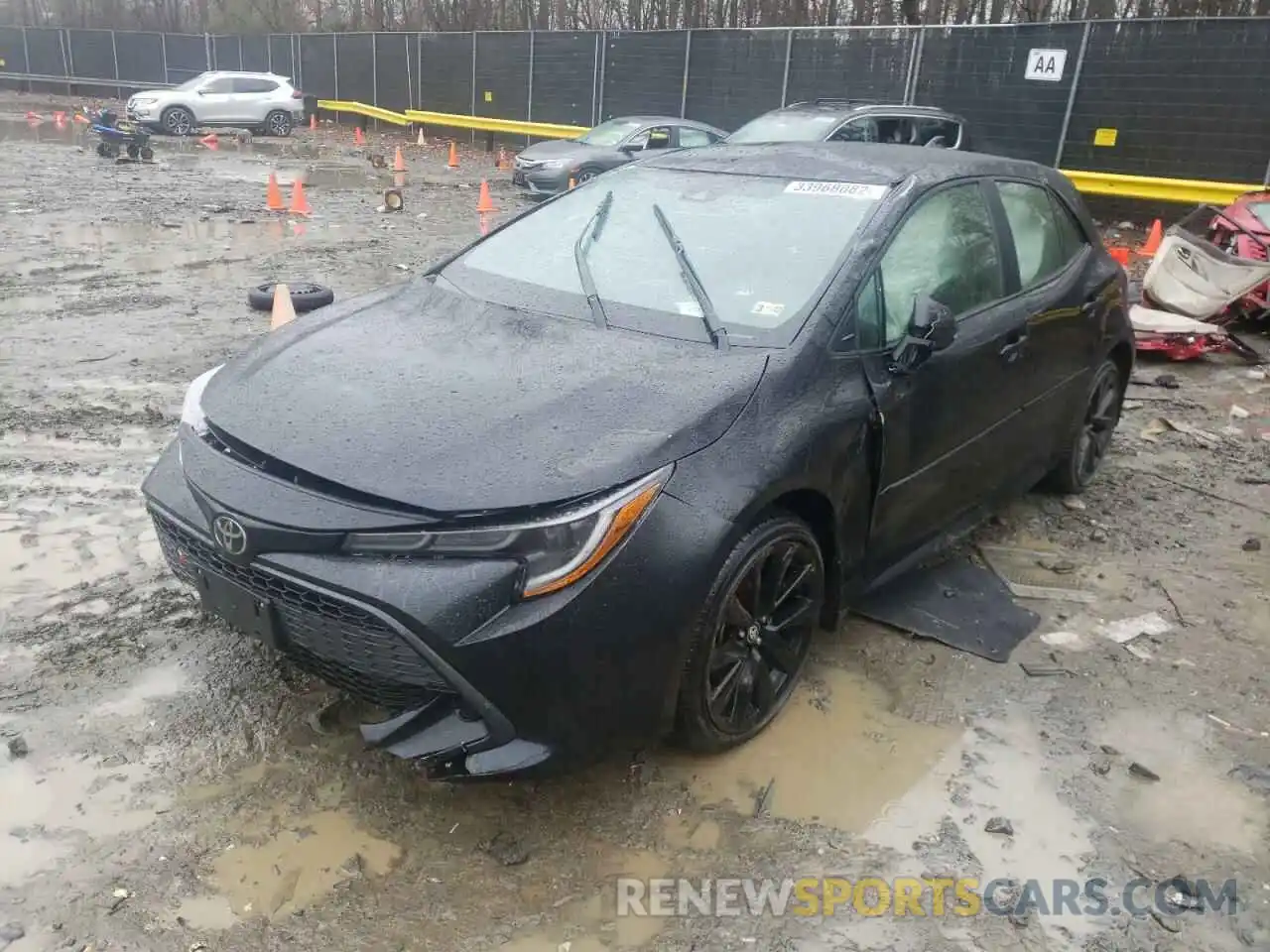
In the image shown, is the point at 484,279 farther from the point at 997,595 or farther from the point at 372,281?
the point at 372,281

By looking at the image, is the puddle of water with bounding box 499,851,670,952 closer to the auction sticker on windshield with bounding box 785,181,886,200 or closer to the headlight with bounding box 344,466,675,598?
the headlight with bounding box 344,466,675,598

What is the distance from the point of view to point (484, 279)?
369 centimetres

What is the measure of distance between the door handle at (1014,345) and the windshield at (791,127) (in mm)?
7624

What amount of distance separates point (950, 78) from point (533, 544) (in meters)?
15.6

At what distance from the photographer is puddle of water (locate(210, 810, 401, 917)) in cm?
245

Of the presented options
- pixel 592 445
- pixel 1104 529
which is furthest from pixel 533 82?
pixel 592 445

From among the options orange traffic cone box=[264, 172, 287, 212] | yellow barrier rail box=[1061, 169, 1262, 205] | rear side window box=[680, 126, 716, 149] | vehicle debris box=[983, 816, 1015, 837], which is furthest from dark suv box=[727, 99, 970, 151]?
vehicle debris box=[983, 816, 1015, 837]

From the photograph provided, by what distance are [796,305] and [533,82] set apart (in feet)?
74.6

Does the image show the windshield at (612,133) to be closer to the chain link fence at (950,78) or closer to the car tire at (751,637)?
the chain link fence at (950,78)

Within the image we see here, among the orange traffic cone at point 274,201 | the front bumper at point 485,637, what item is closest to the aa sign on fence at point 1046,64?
the orange traffic cone at point 274,201

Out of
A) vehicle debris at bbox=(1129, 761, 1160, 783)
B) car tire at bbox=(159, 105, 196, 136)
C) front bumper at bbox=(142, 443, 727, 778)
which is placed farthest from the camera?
Answer: car tire at bbox=(159, 105, 196, 136)

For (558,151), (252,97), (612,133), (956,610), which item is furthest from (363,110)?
(956,610)

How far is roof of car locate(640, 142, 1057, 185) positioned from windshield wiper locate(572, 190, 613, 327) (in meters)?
0.41

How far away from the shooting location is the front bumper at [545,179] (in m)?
14.8
